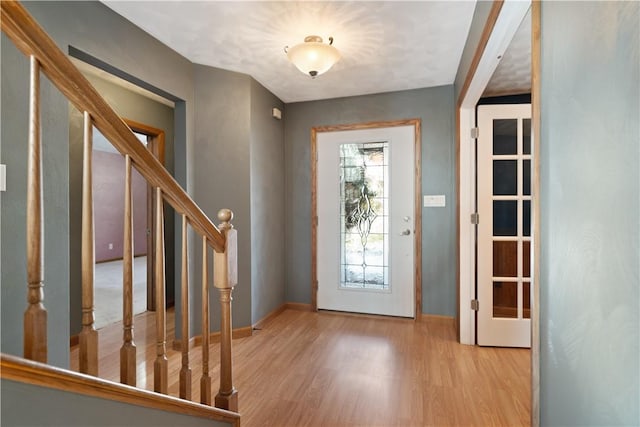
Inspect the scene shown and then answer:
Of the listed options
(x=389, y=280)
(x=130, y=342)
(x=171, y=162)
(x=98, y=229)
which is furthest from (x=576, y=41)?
(x=98, y=229)

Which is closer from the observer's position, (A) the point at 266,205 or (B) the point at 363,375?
(B) the point at 363,375

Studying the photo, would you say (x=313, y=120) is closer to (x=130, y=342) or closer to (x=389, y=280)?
(x=389, y=280)

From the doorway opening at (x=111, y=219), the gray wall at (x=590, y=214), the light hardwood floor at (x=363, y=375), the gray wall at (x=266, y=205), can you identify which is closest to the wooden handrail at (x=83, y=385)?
the light hardwood floor at (x=363, y=375)

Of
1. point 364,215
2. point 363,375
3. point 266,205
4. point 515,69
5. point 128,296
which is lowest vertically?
point 363,375

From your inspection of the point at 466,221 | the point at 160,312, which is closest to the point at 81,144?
the point at 160,312

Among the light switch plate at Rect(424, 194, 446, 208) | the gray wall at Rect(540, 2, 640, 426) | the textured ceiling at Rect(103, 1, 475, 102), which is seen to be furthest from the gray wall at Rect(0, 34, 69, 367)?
the light switch plate at Rect(424, 194, 446, 208)

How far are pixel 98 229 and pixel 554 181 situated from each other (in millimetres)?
8182

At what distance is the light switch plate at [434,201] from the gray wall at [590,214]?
7.78ft

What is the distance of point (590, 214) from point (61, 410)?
4.16 ft

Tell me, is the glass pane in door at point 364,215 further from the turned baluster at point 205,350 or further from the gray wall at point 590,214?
the gray wall at point 590,214

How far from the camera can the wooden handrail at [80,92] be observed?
0.69m

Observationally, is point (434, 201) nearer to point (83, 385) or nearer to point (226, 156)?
point (226, 156)

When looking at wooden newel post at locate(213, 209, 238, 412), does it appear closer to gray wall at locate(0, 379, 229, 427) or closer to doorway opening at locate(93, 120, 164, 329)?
gray wall at locate(0, 379, 229, 427)

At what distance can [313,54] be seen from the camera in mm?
2189
